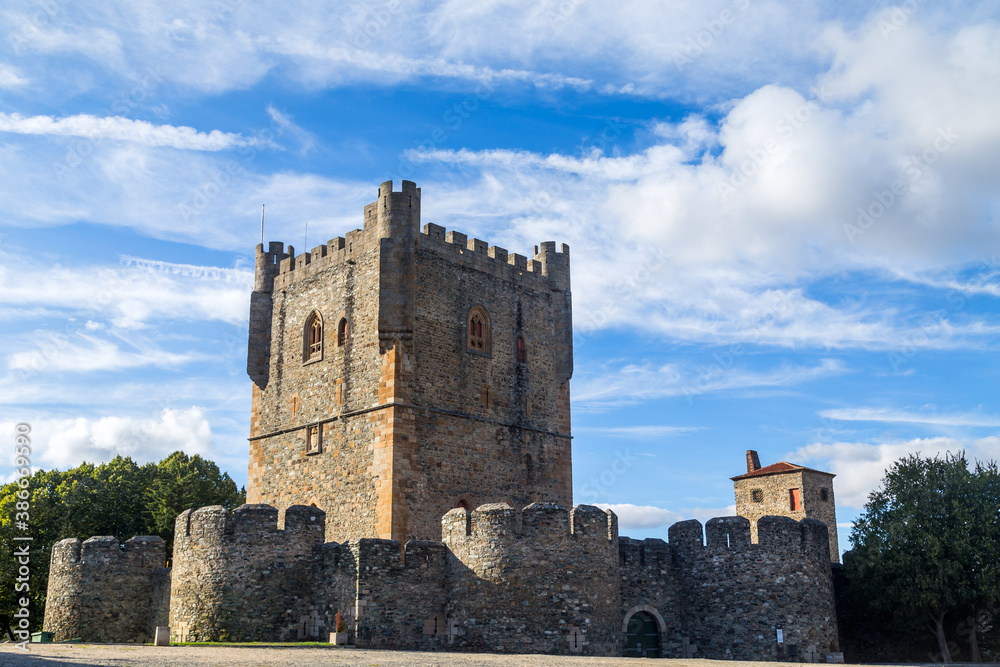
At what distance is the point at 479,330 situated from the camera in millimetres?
31906

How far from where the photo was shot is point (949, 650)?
25953mm

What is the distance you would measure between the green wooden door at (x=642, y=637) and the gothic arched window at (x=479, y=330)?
10.7 metres

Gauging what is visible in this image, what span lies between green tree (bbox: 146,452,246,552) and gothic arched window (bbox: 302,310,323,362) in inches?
438

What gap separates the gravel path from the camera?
15.4m

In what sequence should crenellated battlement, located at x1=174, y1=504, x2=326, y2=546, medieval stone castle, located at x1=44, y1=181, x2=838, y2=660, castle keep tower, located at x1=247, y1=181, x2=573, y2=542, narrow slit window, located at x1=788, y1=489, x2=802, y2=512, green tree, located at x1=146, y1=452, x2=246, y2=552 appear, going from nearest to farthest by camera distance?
1. medieval stone castle, located at x1=44, y1=181, x2=838, y2=660
2. crenellated battlement, located at x1=174, y1=504, x2=326, y2=546
3. castle keep tower, located at x1=247, y1=181, x2=573, y2=542
4. green tree, located at x1=146, y1=452, x2=246, y2=552
5. narrow slit window, located at x1=788, y1=489, x2=802, y2=512

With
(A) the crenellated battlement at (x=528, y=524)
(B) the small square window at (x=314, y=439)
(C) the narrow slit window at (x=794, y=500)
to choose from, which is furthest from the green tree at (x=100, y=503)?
(C) the narrow slit window at (x=794, y=500)

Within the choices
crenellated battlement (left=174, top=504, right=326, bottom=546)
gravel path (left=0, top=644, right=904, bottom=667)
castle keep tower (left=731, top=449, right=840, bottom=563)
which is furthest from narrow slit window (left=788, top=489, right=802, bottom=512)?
crenellated battlement (left=174, top=504, right=326, bottom=546)

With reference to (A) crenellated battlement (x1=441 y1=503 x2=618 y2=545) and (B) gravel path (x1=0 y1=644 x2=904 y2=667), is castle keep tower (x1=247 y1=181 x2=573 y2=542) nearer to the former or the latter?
(A) crenellated battlement (x1=441 y1=503 x2=618 y2=545)

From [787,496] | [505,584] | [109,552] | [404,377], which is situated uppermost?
[404,377]

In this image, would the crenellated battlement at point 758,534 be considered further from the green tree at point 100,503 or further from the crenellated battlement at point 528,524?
the green tree at point 100,503

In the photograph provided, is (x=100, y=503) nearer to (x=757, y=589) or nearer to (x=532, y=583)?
(x=532, y=583)

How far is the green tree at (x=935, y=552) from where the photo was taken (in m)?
24.8

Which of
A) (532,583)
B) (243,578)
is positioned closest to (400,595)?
(532,583)

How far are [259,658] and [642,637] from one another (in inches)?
433
